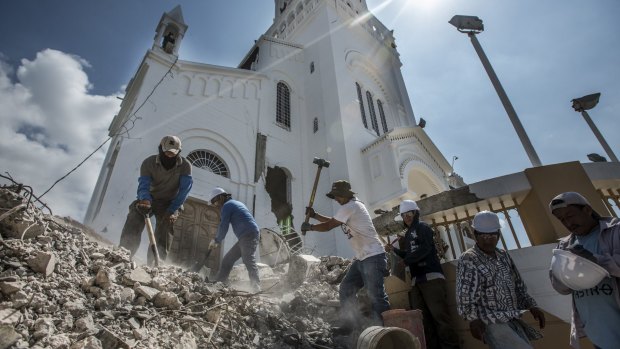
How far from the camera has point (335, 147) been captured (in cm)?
1247

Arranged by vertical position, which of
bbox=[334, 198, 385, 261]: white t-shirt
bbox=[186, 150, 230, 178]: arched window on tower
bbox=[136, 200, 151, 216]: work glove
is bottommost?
bbox=[334, 198, 385, 261]: white t-shirt

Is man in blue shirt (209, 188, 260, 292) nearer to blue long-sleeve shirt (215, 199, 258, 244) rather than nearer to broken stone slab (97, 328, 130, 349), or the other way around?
blue long-sleeve shirt (215, 199, 258, 244)

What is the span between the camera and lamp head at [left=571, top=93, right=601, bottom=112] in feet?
33.4

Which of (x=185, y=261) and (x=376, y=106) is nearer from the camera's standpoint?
(x=185, y=261)

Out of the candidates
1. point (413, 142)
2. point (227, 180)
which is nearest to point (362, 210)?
point (227, 180)

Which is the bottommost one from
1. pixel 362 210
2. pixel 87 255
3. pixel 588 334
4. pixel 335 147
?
pixel 588 334

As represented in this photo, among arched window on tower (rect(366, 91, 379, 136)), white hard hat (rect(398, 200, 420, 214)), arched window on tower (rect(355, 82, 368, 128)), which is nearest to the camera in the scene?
white hard hat (rect(398, 200, 420, 214))

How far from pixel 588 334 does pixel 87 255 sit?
12.6ft

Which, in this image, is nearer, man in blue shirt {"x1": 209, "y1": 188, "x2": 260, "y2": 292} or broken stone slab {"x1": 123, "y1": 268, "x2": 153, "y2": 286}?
broken stone slab {"x1": 123, "y1": 268, "x2": 153, "y2": 286}

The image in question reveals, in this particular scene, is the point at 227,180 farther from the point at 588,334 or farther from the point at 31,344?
the point at 588,334

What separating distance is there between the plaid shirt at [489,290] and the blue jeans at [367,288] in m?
0.93

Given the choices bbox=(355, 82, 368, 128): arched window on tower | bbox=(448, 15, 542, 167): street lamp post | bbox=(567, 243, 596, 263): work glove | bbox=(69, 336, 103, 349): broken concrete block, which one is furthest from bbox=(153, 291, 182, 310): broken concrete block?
bbox=(355, 82, 368, 128): arched window on tower

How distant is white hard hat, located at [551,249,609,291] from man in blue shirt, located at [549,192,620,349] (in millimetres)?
104

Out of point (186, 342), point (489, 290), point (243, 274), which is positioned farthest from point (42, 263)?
point (243, 274)
